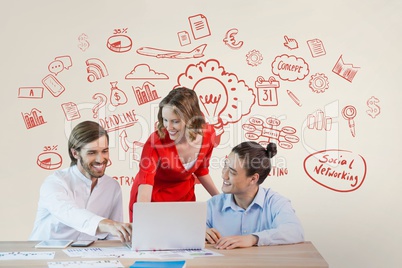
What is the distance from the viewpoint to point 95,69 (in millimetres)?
3916

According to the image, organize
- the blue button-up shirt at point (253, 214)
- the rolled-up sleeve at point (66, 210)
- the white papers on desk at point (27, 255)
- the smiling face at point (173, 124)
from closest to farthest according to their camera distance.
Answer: the white papers on desk at point (27, 255) < the rolled-up sleeve at point (66, 210) < the blue button-up shirt at point (253, 214) < the smiling face at point (173, 124)

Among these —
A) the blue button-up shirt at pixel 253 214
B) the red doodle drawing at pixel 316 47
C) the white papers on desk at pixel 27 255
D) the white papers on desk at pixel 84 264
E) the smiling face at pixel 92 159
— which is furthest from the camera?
the red doodle drawing at pixel 316 47

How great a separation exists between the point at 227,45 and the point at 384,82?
1.05 meters

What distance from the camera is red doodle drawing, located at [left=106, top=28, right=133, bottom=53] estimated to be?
3.90 m

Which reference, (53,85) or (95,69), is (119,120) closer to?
(95,69)

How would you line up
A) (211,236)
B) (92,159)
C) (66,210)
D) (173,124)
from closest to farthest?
(211,236), (66,210), (92,159), (173,124)

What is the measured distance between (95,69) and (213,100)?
80 cm

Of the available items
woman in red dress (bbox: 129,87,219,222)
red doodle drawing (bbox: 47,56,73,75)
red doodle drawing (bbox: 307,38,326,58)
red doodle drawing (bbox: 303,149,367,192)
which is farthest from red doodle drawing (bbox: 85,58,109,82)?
red doodle drawing (bbox: 303,149,367,192)

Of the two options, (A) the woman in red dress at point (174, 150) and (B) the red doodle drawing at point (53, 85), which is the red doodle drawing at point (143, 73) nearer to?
(B) the red doodle drawing at point (53, 85)

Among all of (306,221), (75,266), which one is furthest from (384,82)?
(75,266)

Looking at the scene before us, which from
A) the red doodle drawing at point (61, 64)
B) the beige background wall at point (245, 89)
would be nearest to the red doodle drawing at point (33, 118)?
the beige background wall at point (245, 89)

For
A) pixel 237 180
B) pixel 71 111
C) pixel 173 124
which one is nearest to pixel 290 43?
pixel 173 124

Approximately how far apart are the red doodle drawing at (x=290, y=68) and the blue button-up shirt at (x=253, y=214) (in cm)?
120

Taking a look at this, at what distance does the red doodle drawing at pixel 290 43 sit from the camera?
3879 millimetres
